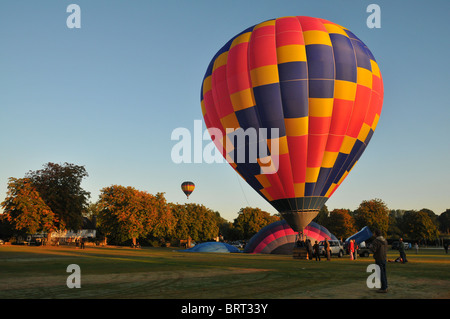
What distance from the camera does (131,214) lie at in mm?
60312

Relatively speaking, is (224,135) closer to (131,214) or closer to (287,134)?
(287,134)

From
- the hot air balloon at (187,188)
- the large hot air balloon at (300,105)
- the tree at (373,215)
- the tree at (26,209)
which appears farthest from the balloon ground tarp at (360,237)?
the tree at (373,215)

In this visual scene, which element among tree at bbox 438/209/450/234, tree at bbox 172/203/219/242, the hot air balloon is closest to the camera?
the hot air balloon

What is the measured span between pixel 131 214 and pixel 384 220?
5677cm

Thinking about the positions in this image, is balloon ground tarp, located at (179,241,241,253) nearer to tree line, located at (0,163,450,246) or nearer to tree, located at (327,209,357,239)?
tree line, located at (0,163,450,246)

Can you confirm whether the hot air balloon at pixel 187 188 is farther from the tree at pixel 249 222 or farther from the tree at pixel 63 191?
the tree at pixel 249 222

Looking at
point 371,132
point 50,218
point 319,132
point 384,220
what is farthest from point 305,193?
point 384,220

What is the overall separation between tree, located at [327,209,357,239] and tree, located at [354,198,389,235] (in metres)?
5.21

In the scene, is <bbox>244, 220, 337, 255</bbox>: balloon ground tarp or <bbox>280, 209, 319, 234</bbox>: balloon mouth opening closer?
<bbox>280, 209, 319, 234</bbox>: balloon mouth opening

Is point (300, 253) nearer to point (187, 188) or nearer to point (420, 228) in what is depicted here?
point (187, 188)

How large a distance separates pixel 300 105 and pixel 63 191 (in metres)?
42.9

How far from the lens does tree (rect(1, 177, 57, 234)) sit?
50.5 metres

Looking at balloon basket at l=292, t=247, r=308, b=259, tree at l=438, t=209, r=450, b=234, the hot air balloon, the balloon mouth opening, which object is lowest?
tree at l=438, t=209, r=450, b=234

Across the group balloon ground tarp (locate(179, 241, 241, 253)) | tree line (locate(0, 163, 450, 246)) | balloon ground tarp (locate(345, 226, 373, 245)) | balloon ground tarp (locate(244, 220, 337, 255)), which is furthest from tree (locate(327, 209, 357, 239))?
balloon ground tarp (locate(345, 226, 373, 245))
